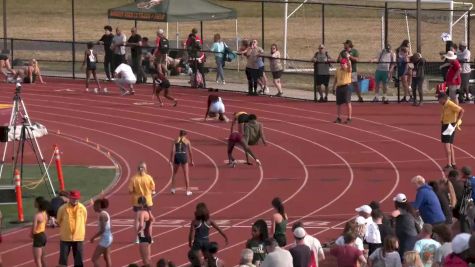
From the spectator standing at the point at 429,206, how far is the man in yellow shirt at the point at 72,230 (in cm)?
495

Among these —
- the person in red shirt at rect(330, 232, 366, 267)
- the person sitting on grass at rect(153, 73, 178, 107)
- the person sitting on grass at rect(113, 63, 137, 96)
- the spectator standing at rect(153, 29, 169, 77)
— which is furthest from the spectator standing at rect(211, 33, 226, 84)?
the person in red shirt at rect(330, 232, 366, 267)

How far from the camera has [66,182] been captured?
29703 mm

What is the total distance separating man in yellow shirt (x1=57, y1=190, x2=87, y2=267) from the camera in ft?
72.4

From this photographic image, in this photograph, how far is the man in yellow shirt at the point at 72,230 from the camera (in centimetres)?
2206

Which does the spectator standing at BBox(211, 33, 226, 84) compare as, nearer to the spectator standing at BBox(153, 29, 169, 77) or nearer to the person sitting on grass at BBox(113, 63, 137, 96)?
the spectator standing at BBox(153, 29, 169, 77)

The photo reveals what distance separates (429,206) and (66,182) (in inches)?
398

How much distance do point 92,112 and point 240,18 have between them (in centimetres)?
2850

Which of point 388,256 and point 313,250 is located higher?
point 388,256

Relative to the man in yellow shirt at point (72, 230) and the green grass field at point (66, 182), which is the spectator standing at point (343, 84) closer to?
the green grass field at point (66, 182)

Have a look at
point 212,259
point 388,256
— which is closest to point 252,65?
point 212,259

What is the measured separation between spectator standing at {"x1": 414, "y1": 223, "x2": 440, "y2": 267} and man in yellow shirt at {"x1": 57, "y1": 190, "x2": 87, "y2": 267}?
5.72 metres

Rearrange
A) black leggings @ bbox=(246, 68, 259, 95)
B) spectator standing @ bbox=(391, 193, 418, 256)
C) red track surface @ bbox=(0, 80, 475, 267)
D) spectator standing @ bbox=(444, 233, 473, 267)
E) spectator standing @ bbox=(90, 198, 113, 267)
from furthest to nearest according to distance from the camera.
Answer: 1. black leggings @ bbox=(246, 68, 259, 95)
2. red track surface @ bbox=(0, 80, 475, 267)
3. spectator standing @ bbox=(90, 198, 113, 267)
4. spectator standing @ bbox=(391, 193, 418, 256)
5. spectator standing @ bbox=(444, 233, 473, 267)

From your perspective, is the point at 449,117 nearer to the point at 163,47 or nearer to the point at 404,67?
the point at 404,67

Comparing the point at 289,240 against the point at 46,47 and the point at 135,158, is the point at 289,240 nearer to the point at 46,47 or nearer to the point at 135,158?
the point at 135,158
